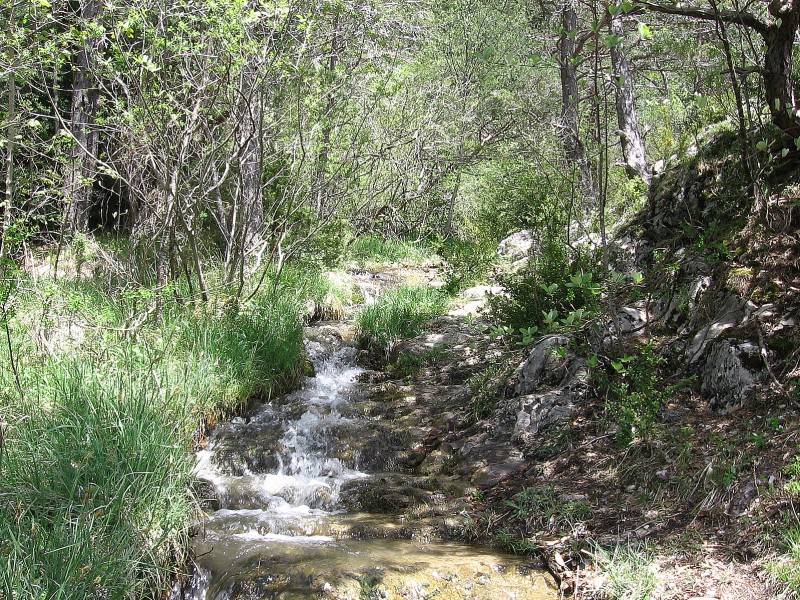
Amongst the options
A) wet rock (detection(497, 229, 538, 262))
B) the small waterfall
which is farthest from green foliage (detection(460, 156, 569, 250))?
the small waterfall

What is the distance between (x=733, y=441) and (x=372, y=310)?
527 cm

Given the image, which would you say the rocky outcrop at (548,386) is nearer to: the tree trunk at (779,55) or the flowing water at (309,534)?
the flowing water at (309,534)

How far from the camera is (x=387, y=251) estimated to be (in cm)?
1467

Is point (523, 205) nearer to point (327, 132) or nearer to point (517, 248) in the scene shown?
point (327, 132)

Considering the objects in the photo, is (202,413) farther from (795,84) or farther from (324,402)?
(795,84)

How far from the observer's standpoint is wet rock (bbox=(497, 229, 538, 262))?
771 cm

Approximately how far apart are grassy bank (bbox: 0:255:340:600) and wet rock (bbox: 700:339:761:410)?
347cm

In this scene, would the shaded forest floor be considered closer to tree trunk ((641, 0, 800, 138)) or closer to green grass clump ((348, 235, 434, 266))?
tree trunk ((641, 0, 800, 138))

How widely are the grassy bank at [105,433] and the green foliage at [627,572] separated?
7.73ft

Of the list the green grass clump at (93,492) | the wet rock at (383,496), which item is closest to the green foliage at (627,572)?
the wet rock at (383,496)

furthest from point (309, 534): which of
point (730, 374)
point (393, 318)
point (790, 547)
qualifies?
point (393, 318)

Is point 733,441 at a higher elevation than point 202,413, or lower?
higher

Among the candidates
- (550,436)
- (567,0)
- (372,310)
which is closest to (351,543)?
(550,436)

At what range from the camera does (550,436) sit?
493 cm
